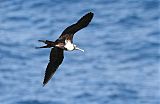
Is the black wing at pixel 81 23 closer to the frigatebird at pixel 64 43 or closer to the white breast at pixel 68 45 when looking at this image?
the frigatebird at pixel 64 43

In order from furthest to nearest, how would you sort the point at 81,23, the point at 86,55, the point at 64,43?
the point at 86,55 < the point at 81,23 < the point at 64,43

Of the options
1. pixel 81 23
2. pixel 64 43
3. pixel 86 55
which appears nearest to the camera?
pixel 64 43

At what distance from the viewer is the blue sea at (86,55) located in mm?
31719

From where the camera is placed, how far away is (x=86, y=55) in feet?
109

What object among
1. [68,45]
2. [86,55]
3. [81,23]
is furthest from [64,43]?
[86,55]

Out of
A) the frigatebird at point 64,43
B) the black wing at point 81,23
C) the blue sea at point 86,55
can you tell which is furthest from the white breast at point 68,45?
the blue sea at point 86,55

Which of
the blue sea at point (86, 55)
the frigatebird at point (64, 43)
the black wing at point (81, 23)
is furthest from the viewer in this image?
the blue sea at point (86, 55)

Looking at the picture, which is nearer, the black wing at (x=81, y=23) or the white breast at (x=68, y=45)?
the white breast at (x=68, y=45)

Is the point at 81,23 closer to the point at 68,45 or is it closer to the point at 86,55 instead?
the point at 68,45

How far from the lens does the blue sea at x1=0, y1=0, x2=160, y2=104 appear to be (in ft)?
104

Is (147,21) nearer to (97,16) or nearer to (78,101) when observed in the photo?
(97,16)

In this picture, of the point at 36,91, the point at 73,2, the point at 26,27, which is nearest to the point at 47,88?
the point at 36,91

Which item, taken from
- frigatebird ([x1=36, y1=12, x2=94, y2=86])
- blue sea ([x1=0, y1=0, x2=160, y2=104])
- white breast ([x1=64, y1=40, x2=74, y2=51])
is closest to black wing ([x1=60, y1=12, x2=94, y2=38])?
frigatebird ([x1=36, y1=12, x2=94, y2=86])

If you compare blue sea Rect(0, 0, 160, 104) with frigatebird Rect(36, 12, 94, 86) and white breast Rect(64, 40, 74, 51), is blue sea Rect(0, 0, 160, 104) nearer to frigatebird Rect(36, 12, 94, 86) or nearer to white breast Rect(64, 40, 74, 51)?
frigatebird Rect(36, 12, 94, 86)
